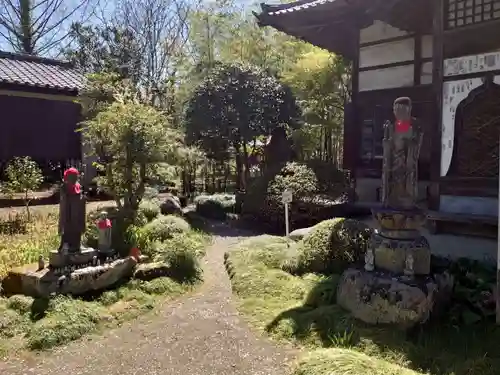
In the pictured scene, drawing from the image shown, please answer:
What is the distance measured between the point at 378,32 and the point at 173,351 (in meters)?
8.08

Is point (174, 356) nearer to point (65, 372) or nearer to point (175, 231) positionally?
point (65, 372)

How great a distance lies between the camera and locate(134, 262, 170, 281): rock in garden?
7336 millimetres

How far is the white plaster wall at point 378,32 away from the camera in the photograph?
9.79m

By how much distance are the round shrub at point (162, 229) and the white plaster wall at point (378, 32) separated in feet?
19.1

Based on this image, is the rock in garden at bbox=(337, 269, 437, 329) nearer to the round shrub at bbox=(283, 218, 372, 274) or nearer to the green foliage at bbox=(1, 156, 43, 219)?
the round shrub at bbox=(283, 218, 372, 274)

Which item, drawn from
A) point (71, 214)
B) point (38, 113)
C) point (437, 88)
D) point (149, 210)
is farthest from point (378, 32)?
point (38, 113)

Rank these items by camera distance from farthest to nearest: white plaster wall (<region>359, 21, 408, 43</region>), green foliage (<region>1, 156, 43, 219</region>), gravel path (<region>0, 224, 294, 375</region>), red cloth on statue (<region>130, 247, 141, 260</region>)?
green foliage (<region>1, 156, 43, 219</region>)
white plaster wall (<region>359, 21, 408, 43</region>)
red cloth on statue (<region>130, 247, 141, 260</region>)
gravel path (<region>0, 224, 294, 375</region>)

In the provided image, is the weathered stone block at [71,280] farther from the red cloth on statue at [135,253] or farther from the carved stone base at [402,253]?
the carved stone base at [402,253]

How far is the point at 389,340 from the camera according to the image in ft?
16.5

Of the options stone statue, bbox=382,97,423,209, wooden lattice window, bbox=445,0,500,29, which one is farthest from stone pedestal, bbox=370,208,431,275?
wooden lattice window, bbox=445,0,500,29

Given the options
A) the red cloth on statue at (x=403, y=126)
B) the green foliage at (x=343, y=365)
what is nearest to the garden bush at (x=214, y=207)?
the red cloth on statue at (x=403, y=126)

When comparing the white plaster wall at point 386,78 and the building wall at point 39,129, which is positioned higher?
the white plaster wall at point 386,78

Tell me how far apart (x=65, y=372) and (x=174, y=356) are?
1121 millimetres

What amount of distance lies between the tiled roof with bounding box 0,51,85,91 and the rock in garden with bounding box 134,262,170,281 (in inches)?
382
